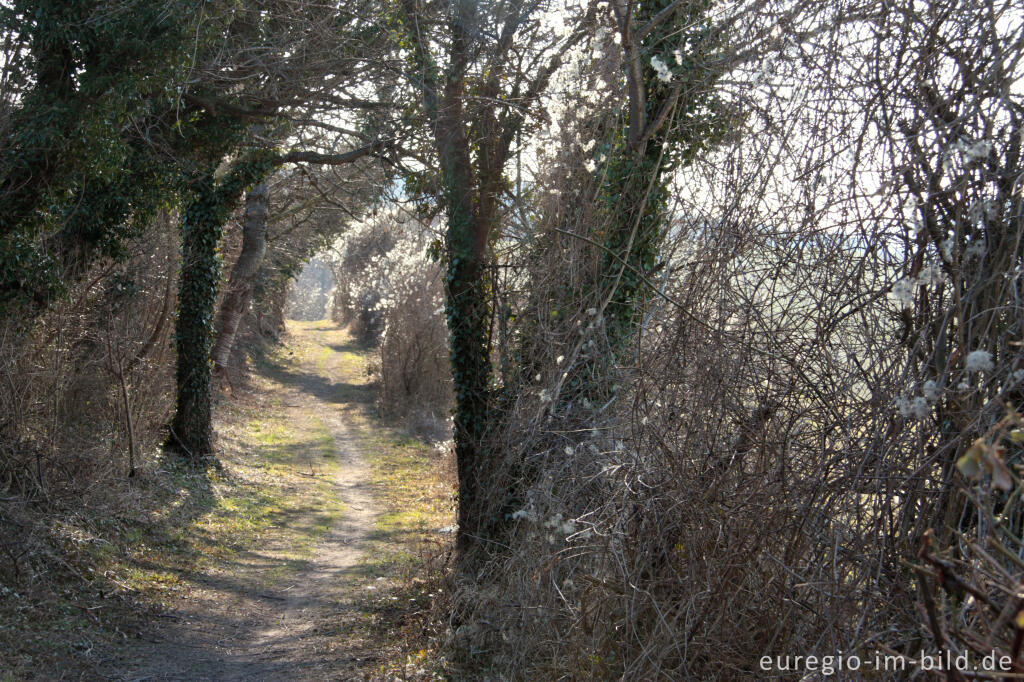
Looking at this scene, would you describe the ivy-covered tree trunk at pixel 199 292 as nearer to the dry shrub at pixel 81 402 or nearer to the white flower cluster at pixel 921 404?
the dry shrub at pixel 81 402

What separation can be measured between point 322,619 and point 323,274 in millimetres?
91669

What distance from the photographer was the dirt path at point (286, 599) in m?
6.95

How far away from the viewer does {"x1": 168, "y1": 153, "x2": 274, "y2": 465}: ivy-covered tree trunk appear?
1382cm

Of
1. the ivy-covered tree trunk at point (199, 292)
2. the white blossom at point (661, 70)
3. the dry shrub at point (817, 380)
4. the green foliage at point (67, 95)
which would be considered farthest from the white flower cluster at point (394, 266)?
the dry shrub at point (817, 380)

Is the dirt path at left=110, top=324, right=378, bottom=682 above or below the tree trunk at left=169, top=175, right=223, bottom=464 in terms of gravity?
below

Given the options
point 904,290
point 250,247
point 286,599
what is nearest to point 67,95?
point 286,599

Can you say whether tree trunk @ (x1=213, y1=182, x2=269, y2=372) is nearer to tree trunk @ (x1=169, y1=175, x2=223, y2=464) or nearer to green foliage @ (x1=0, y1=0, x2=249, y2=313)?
tree trunk @ (x1=169, y1=175, x2=223, y2=464)

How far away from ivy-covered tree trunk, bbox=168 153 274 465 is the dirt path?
227 cm

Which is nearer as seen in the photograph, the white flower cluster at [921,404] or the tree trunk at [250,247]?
the white flower cluster at [921,404]

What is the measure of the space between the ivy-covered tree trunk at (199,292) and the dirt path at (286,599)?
2.27m

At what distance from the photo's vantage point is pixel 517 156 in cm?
952

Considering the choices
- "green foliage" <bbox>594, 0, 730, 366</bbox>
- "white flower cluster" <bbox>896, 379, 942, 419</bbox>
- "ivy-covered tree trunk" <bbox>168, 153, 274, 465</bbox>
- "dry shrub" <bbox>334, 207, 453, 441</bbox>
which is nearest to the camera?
"white flower cluster" <bbox>896, 379, 942, 419</bbox>

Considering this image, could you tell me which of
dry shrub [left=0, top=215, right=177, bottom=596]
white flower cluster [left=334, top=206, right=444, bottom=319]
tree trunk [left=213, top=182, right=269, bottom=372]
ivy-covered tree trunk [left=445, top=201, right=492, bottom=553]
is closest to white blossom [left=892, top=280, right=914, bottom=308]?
ivy-covered tree trunk [left=445, top=201, right=492, bottom=553]

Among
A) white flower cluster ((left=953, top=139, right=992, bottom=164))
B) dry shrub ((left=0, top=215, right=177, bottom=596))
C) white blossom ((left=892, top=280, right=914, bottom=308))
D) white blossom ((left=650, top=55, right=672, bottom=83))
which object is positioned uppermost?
white blossom ((left=650, top=55, right=672, bottom=83))
